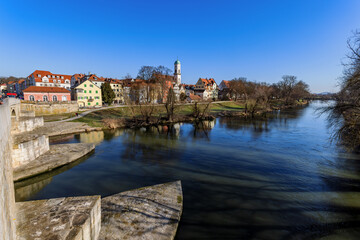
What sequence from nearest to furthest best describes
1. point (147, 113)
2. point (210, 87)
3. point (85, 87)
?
point (147, 113)
point (85, 87)
point (210, 87)

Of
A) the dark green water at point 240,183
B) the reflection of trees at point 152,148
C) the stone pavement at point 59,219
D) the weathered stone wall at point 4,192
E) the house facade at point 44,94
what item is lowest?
the dark green water at point 240,183

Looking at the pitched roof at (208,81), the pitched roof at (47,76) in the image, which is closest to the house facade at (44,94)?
the pitched roof at (47,76)

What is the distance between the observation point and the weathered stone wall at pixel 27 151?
11.9 meters

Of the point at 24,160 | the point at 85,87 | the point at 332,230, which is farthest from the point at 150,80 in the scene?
the point at 332,230

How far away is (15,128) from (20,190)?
7266 mm

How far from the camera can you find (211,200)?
9.34 m

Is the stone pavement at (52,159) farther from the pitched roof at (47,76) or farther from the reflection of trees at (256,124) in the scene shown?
the pitched roof at (47,76)

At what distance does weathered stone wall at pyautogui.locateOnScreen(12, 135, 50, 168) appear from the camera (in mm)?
11852

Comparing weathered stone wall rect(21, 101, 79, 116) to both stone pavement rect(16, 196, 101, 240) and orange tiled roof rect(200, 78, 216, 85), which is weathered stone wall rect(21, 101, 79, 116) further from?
orange tiled roof rect(200, 78, 216, 85)

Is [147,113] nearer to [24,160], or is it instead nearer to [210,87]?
[24,160]

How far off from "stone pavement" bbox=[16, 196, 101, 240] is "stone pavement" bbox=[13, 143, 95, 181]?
271 inches

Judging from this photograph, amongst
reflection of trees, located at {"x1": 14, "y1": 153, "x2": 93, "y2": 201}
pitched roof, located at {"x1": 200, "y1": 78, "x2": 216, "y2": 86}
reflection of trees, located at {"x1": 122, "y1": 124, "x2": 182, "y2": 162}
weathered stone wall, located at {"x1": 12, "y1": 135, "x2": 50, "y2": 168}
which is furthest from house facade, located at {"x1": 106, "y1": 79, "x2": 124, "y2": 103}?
reflection of trees, located at {"x1": 14, "y1": 153, "x2": 93, "y2": 201}

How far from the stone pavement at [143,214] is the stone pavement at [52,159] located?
716 cm

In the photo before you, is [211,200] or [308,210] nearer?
[308,210]
